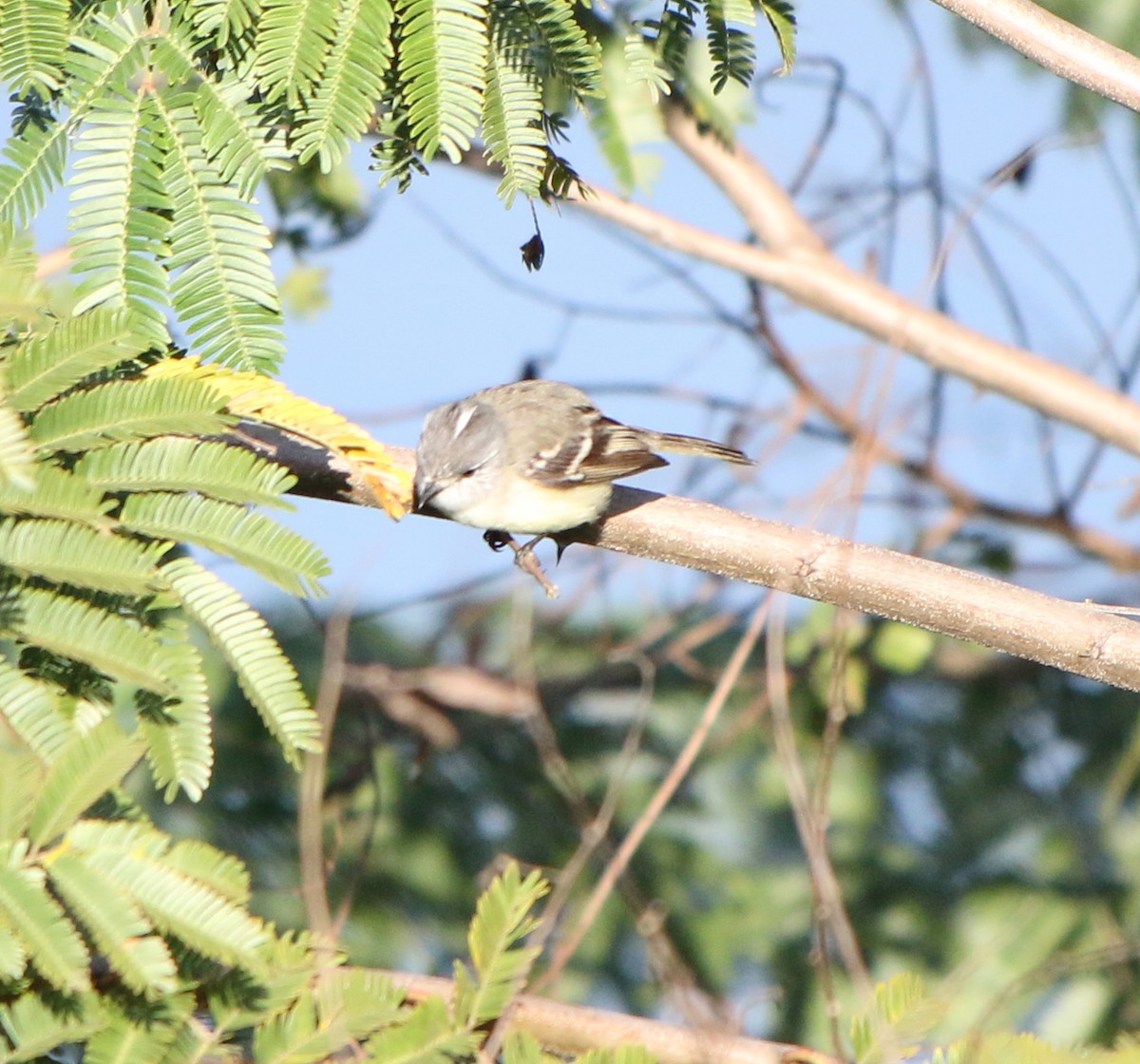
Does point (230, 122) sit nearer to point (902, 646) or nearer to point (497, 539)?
point (497, 539)

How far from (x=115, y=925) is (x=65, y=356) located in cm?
95

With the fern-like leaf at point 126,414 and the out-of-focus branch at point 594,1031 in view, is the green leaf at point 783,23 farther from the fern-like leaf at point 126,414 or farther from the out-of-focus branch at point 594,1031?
the out-of-focus branch at point 594,1031

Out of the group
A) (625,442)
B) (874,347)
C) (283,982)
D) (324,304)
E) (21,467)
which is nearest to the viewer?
(21,467)

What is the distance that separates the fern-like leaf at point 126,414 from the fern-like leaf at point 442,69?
0.68 metres

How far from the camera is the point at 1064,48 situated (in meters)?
2.90

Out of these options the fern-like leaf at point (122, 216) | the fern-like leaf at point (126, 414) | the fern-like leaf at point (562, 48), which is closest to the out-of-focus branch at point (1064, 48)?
the fern-like leaf at point (562, 48)

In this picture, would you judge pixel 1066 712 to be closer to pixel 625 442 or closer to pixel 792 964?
pixel 792 964

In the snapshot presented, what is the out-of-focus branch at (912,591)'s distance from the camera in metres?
3.16

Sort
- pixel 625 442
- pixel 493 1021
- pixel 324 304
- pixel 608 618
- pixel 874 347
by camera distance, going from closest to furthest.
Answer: pixel 493 1021, pixel 625 442, pixel 874 347, pixel 324 304, pixel 608 618

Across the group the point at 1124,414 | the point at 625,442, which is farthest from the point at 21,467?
the point at 1124,414

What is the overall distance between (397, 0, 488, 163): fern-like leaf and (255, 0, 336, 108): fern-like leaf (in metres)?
0.17

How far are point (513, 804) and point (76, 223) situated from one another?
4.75 metres

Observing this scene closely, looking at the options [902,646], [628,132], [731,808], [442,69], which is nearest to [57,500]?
[442,69]

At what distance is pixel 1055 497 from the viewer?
6.12 metres
